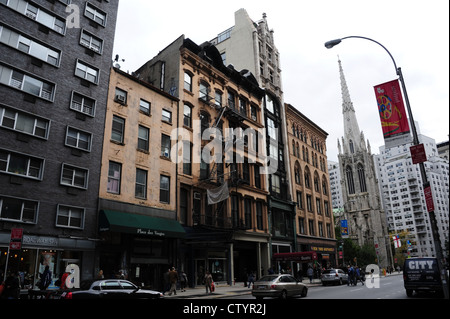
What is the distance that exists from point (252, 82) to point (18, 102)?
87.5ft

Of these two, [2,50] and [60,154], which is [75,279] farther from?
[2,50]

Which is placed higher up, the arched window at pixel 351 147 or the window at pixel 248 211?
the arched window at pixel 351 147

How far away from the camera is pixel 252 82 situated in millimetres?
40188

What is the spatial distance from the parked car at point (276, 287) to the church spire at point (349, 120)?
118 metres

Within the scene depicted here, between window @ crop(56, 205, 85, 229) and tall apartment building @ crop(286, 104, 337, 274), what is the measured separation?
29.7 m

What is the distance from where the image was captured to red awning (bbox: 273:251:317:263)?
112 feet

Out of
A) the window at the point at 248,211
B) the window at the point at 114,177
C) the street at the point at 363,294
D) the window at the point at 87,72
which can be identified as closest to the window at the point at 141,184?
the window at the point at 114,177

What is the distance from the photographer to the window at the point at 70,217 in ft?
64.2

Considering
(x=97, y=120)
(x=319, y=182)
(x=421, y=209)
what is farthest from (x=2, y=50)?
(x=421, y=209)

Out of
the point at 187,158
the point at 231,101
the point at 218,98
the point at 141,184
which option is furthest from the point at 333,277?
the point at 218,98

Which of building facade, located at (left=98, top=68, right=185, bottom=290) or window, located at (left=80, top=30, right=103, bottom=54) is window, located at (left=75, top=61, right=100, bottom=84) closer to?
building facade, located at (left=98, top=68, right=185, bottom=290)

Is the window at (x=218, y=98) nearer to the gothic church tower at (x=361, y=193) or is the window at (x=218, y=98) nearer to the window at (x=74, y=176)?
the window at (x=74, y=176)

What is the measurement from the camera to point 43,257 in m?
18.7
